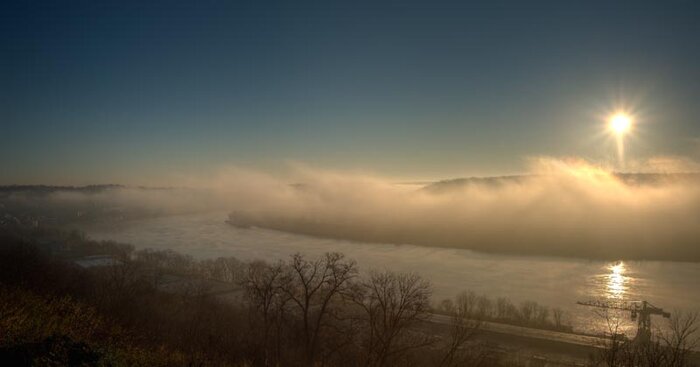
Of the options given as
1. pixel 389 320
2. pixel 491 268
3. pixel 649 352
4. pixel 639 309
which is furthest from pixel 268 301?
pixel 491 268

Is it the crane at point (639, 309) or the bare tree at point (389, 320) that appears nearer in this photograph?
the bare tree at point (389, 320)

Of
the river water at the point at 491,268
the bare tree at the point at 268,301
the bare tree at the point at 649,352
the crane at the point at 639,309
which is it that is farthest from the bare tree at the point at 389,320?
the river water at the point at 491,268

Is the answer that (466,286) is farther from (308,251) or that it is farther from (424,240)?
(424,240)

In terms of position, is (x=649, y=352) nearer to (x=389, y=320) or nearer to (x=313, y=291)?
(x=389, y=320)

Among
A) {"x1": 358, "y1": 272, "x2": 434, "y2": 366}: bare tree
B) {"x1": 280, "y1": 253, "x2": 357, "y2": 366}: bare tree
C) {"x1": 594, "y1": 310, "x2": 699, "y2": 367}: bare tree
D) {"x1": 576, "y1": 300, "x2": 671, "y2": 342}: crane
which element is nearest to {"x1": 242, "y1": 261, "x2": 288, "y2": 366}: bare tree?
{"x1": 280, "y1": 253, "x2": 357, "y2": 366}: bare tree

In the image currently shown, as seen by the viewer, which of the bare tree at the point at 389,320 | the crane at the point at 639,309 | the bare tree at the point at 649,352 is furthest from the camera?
the crane at the point at 639,309

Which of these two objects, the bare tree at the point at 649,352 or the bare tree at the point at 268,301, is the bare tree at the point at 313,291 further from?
the bare tree at the point at 649,352
